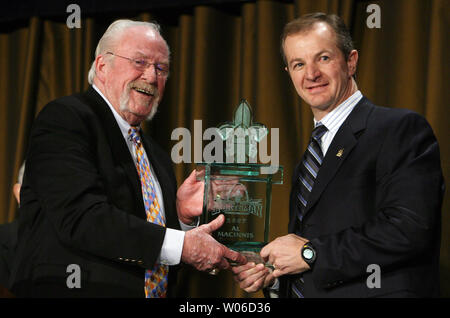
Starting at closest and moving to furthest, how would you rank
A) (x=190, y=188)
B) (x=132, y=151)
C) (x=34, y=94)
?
(x=132, y=151) < (x=190, y=188) < (x=34, y=94)

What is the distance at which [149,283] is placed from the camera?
6.15 ft

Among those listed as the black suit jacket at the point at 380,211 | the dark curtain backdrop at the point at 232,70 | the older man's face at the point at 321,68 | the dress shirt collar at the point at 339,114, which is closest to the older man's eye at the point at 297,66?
the older man's face at the point at 321,68

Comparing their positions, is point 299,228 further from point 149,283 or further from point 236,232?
point 149,283

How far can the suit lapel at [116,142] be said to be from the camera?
1.86 m

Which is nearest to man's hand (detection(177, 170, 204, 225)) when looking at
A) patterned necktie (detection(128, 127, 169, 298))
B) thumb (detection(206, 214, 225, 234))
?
patterned necktie (detection(128, 127, 169, 298))

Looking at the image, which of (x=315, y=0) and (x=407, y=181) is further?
(x=315, y=0)

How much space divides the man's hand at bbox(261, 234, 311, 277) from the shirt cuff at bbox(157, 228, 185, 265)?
0.32 meters

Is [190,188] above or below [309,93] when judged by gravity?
below

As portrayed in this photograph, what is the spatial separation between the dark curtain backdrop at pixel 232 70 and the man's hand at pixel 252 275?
0.44 meters

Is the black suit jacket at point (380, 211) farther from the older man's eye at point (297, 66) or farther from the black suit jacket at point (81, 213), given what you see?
the black suit jacket at point (81, 213)

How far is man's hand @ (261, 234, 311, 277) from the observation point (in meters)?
1.74
